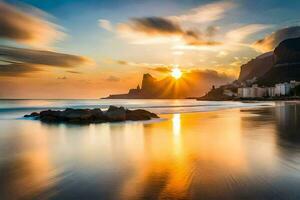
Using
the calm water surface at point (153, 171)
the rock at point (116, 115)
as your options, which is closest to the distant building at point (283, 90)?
the rock at point (116, 115)

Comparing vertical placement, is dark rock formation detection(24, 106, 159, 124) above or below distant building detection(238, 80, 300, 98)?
below

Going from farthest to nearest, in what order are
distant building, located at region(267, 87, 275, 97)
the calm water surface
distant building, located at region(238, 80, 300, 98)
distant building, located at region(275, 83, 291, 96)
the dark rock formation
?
distant building, located at region(267, 87, 275, 97) → distant building, located at region(238, 80, 300, 98) → distant building, located at region(275, 83, 291, 96) → the dark rock formation → the calm water surface

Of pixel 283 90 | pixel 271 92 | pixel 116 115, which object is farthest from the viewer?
pixel 271 92

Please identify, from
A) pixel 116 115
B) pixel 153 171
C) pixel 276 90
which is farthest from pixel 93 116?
pixel 276 90

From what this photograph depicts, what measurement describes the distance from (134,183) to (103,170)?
5.48ft

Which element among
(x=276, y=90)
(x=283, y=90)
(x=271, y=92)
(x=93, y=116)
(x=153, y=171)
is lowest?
(x=153, y=171)

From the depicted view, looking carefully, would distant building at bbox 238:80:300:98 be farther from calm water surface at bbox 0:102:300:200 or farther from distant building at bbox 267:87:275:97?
calm water surface at bbox 0:102:300:200

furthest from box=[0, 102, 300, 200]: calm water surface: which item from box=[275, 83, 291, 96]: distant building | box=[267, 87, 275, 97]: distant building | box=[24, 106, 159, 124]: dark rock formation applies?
box=[267, 87, 275, 97]: distant building

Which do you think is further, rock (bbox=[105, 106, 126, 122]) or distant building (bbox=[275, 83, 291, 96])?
distant building (bbox=[275, 83, 291, 96])

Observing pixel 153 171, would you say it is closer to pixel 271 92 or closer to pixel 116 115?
pixel 116 115

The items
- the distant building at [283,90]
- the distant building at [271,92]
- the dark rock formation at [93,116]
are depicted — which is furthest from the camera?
the distant building at [271,92]

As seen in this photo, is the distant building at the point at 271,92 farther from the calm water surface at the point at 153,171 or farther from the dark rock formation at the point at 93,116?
the calm water surface at the point at 153,171

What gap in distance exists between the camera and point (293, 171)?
738 cm

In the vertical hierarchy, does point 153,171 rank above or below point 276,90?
below
